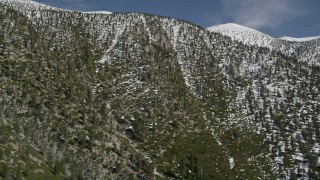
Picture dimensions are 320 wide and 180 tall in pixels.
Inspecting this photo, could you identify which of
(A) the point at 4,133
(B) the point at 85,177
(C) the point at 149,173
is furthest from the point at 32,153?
(C) the point at 149,173

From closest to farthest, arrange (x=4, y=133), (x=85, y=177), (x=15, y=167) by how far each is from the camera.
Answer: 1. (x=15, y=167)
2. (x=4, y=133)
3. (x=85, y=177)

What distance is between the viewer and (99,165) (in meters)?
196

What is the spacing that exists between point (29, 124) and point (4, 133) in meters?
36.3

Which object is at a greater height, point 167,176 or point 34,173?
point 167,176

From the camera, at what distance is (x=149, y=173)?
190 metres

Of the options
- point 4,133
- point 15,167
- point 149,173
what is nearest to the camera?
point 15,167

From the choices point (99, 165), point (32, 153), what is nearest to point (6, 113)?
point (32, 153)

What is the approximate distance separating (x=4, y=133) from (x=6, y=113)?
3600 centimetres

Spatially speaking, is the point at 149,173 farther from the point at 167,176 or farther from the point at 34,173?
the point at 34,173

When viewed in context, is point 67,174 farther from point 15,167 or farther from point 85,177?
point 15,167

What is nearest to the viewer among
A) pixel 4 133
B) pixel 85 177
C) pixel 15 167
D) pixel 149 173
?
pixel 15 167

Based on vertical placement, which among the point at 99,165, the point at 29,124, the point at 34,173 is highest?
the point at 29,124

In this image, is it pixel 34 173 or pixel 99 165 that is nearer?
pixel 34 173

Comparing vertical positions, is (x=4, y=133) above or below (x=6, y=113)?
below
